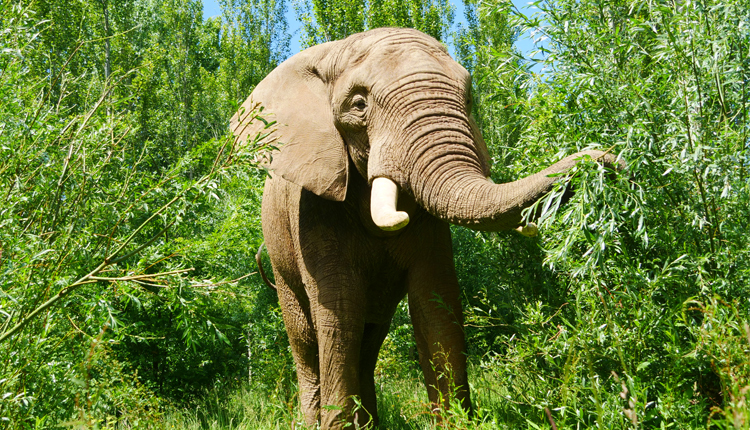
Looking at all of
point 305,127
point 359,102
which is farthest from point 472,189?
point 305,127

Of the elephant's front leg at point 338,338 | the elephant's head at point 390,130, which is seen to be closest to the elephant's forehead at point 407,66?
the elephant's head at point 390,130

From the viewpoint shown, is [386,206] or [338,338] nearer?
[386,206]

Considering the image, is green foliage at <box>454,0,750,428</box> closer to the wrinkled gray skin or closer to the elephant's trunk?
the elephant's trunk

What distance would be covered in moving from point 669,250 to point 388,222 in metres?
1.67

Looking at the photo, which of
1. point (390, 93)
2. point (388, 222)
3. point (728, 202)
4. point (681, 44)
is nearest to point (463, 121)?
point (390, 93)

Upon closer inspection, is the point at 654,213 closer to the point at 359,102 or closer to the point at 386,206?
the point at 386,206

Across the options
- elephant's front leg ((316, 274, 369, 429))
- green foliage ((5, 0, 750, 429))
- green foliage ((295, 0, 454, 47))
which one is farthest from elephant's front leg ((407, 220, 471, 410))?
green foliage ((295, 0, 454, 47))

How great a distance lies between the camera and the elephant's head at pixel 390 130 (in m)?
4.02

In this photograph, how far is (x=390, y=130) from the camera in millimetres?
4586

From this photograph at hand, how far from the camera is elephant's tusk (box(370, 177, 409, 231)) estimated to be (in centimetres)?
407

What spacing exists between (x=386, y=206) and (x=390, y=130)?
0.57 metres

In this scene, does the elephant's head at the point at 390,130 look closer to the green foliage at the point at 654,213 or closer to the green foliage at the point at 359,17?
the green foliage at the point at 654,213

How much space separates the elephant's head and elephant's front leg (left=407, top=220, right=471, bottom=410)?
2.37 ft

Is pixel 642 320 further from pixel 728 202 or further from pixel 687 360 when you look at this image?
pixel 728 202
